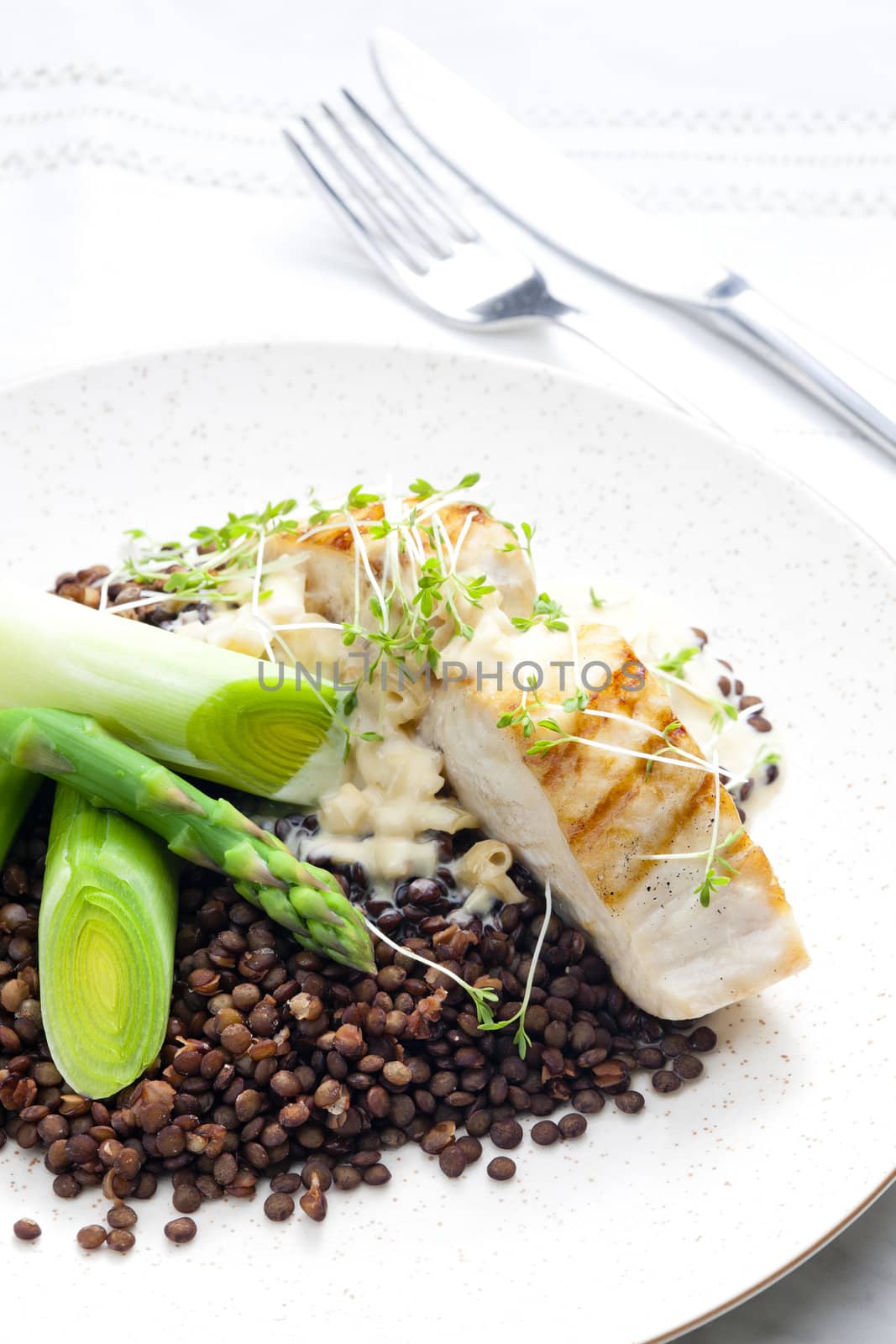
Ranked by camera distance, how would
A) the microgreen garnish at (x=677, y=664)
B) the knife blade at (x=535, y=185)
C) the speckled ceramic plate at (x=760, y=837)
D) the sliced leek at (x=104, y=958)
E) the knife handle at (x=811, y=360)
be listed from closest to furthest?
the speckled ceramic plate at (x=760, y=837) < the sliced leek at (x=104, y=958) < the microgreen garnish at (x=677, y=664) < the knife handle at (x=811, y=360) < the knife blade at (x=535, y=185)

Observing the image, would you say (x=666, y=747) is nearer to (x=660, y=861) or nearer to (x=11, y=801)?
(x=660, y=861)

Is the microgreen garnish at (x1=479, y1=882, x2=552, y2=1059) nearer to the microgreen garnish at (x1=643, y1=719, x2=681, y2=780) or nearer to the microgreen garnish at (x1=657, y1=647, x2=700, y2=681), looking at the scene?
the microgreen garnish at (x1=643, y1=719, x2=681, y2=780)

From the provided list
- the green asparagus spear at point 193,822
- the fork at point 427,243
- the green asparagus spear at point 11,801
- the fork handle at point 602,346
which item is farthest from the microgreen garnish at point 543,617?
the fork at point 427,243

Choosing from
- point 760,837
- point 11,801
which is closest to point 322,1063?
point 11,801

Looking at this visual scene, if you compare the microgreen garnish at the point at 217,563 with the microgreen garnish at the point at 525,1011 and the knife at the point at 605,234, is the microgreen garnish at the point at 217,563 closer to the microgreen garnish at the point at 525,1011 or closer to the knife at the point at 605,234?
the microgreen garnish at the point at 525,1011

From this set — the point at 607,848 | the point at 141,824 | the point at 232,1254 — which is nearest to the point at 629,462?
the point at 607,848

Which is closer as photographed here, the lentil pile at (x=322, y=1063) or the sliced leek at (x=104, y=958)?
the lentil pile at (x=322, y=1063)
